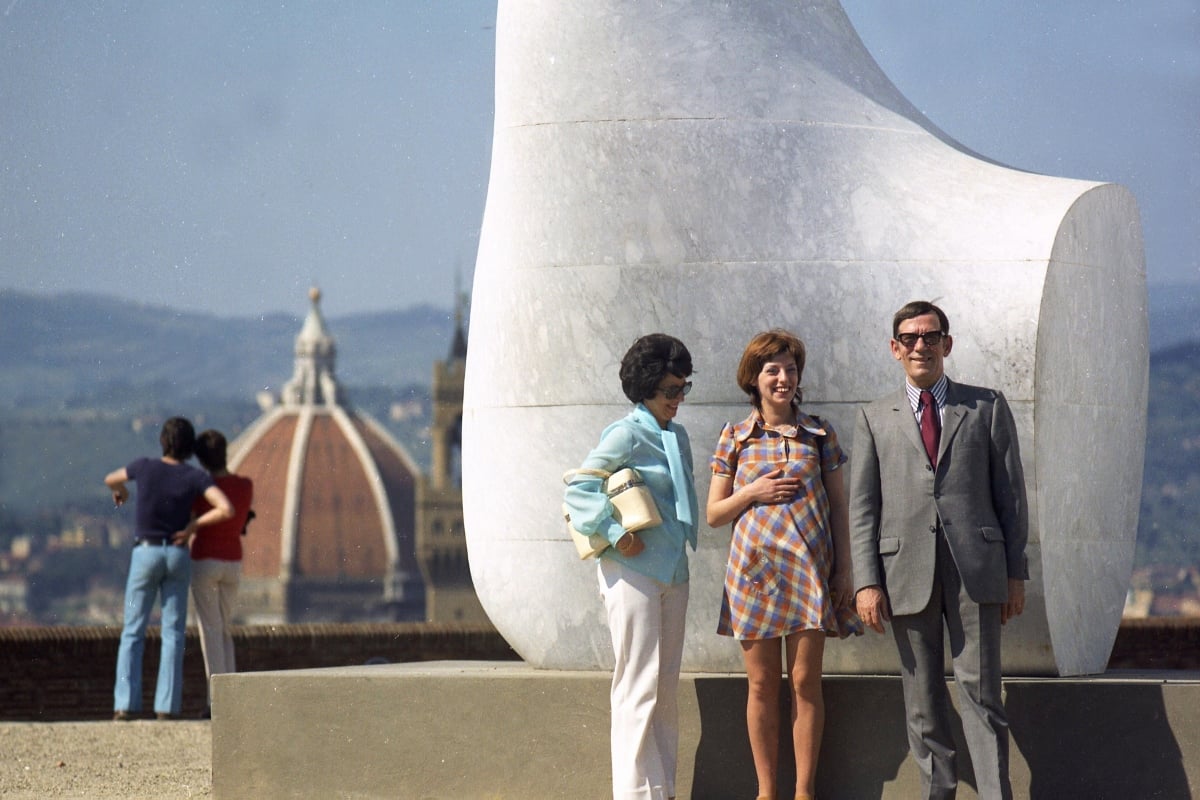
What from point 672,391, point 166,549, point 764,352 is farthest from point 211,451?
point 764,352

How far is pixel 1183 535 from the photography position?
10494 cm

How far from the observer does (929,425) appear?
6867 mm

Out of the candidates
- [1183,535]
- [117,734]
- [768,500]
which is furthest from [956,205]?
[1183,535]

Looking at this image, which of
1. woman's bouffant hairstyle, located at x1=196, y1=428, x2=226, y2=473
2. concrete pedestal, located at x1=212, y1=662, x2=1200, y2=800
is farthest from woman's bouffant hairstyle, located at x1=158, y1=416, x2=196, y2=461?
concrete pedestal, located at x1=212, y1=662, x2=1200, y2=800

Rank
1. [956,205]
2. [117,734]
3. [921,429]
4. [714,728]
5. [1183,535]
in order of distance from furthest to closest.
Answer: [1183,535] → [117,734] → [956,205] → [714,728] → [921,429]

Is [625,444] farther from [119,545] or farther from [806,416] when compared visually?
[119,545]

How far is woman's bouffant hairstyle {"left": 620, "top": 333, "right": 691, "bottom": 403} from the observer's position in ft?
23.3

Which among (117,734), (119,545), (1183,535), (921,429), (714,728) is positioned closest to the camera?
(921,429)

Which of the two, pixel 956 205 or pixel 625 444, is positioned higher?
pixel 956 205

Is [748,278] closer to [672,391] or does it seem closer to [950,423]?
[672,391]

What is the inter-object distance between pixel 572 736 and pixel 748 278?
6.61ft

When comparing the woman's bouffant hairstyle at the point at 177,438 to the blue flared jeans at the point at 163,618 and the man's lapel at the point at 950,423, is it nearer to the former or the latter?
A: the blue flared jeans at the point at 163,618

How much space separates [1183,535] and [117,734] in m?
100

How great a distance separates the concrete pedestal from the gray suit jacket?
830 mm
